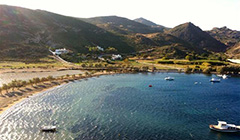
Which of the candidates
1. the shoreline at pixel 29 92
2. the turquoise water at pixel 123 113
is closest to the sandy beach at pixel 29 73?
the shoreline at pixel 29 92

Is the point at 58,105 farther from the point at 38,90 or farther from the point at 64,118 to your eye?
the point at 38,90

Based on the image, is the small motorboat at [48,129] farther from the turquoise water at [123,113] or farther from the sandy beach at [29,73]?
the sandy beach at [29,73]

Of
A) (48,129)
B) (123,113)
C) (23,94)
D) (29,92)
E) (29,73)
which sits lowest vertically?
(48,129)

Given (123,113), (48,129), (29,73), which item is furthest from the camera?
(29,73)

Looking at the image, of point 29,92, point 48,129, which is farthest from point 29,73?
point 48,129

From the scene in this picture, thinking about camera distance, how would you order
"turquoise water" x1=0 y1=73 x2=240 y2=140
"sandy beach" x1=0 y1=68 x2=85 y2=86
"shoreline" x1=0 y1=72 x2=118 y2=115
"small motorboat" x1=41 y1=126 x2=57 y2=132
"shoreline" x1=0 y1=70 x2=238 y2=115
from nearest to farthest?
"turquoise water" x1=0 y1=73 x2=240 y2=140
"small motorboat" x1=41 y1=126 x2=57 y2=132
"shoreline" x1=0 y1=72 x2=118 y2=115
"shoreline" x1=0 y1=70 x2=238 y2=115
"sandy beach" x1=0 y1=68 x2=85 y2=86

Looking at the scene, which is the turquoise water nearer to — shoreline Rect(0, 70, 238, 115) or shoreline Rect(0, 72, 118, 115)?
shoreline Rect(0, 72, 118, 115)

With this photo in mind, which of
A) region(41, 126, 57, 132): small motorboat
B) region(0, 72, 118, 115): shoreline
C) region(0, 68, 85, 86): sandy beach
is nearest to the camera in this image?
region(41, 126, 57, 132): small motorboat

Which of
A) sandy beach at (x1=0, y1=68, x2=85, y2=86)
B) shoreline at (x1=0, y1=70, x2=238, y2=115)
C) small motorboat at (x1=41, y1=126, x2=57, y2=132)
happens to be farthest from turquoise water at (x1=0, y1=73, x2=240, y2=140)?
sandy beach at (x1=0, y1=68, x2=85, y2=86)

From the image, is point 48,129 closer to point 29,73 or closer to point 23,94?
point 23,94
